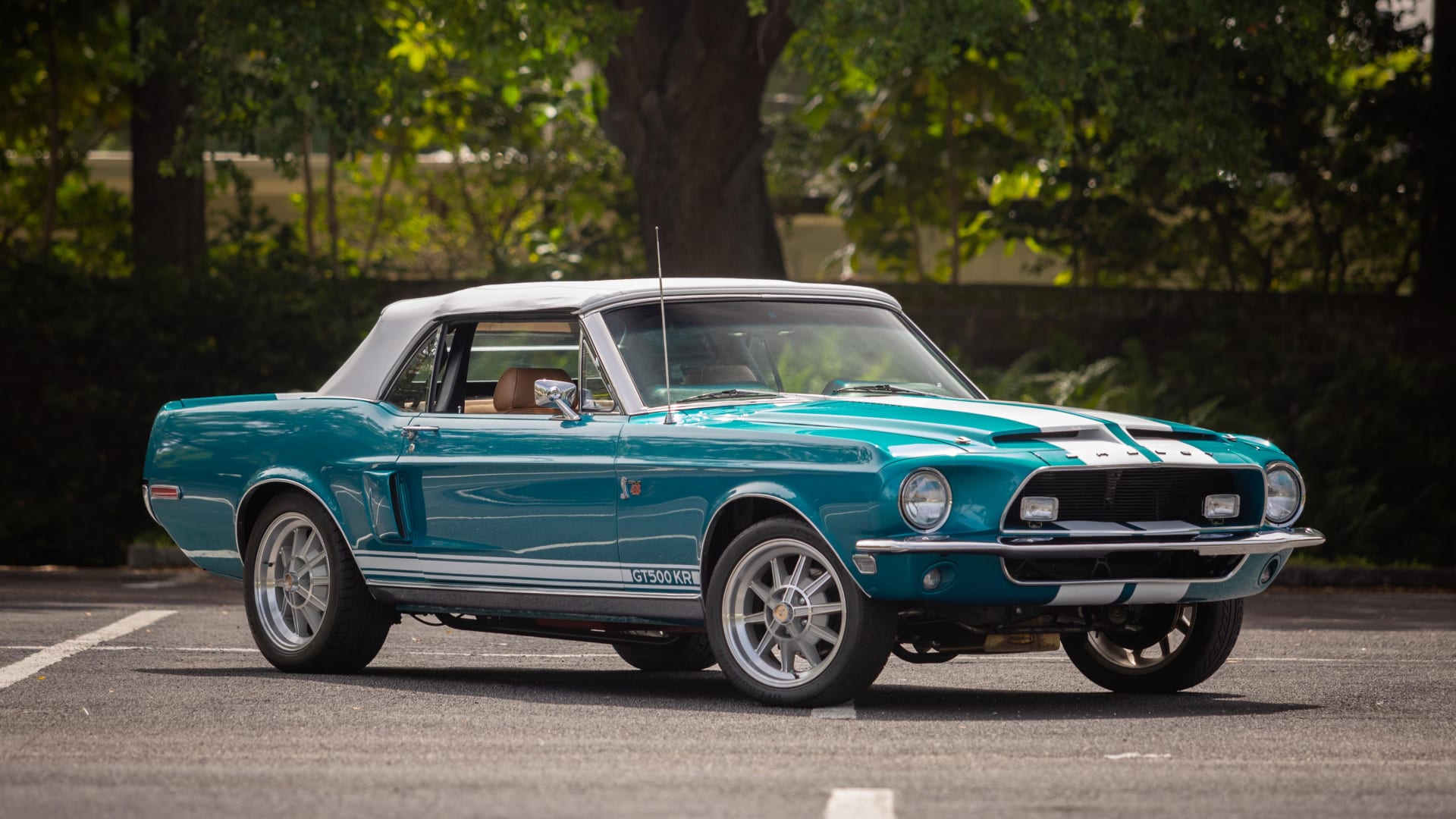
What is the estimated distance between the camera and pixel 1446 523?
1878 centimetres

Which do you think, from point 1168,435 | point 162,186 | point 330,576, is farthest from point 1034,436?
point 162,186

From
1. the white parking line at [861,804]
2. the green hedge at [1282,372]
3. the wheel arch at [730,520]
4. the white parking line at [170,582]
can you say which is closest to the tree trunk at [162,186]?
the white parking line at [170,582]

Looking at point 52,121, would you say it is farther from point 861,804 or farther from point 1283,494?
point 861,804

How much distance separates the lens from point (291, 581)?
9938 mm

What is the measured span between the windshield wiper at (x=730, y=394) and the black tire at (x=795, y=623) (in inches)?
32.0

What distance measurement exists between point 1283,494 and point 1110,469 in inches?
42.8

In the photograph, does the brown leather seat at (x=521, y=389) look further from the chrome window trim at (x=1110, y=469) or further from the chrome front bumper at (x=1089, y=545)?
the chrome window trim at (x=1110, y=469)

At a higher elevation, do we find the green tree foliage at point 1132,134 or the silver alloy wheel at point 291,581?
the green tree foliage at point 1132,134

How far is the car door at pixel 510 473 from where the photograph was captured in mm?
8695

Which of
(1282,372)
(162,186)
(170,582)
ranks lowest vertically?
(170,582)

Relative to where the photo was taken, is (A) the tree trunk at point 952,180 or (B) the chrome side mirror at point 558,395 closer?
(B) the chrome side mirror at point 558,395

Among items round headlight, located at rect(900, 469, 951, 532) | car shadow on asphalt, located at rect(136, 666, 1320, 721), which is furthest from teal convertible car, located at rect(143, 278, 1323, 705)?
car shadow on asphalt, located at rect(136, 666, 1320, 721)

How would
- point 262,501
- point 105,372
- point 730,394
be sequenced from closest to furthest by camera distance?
point 730,394, point 262,501, point 105,372

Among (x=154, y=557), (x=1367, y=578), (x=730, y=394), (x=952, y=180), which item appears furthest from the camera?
(x=952, y=180)
